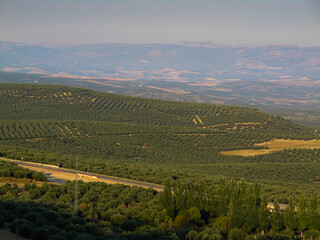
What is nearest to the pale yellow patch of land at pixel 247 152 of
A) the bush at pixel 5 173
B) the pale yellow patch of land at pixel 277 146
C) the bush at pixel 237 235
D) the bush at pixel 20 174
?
the pale yellow patch of land at pixel 277 146

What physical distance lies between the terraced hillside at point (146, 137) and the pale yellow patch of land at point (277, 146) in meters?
2.00

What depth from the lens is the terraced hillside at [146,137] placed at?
7119cm

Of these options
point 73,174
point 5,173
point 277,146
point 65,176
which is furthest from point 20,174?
point 277,146

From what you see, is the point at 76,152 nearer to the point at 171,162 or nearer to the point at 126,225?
the point at 171,162

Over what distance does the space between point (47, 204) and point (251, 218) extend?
1811 cm

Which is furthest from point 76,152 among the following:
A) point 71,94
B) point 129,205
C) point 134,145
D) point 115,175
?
point 71,94

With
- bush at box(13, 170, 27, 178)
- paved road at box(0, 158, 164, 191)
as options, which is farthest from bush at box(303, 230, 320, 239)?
bush at box(13, 170, 27, 178)

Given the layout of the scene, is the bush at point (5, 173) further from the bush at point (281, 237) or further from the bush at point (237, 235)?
the bush at point (281, 237)

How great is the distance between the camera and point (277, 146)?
111 metres

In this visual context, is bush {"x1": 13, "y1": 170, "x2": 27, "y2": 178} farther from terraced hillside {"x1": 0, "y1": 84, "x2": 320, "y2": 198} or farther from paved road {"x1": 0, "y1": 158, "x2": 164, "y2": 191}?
terraced hillside {"x1": 0, "y1": 84, "x2": 320, "y2": 198}

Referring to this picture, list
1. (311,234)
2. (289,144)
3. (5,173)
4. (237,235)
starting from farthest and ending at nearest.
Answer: (289,144) → (5,173) → (311,234) → (237,235)

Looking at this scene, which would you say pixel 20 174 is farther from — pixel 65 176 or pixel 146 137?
pixel 146 137

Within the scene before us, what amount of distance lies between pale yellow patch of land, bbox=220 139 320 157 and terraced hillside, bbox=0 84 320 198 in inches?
78.8

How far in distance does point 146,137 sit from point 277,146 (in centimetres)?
3376
